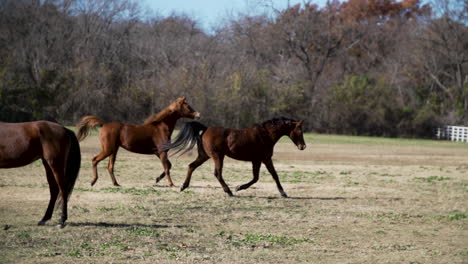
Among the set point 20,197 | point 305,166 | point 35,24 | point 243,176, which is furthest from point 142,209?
point 35,24

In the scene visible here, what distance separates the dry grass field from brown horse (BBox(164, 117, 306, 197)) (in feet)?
2.22

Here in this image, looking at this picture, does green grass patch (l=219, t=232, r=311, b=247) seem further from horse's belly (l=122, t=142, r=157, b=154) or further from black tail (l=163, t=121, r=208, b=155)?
horse's belly (l=122, t=142, r=157, b=154)

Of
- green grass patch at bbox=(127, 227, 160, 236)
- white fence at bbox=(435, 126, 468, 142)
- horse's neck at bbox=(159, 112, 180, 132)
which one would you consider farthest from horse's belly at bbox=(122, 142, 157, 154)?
white fence at bbox=(435, 126, 468, 142)

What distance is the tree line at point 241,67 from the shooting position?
41.1 meters

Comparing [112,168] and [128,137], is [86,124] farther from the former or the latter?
[112,168]

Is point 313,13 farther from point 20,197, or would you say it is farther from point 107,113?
point 20,197

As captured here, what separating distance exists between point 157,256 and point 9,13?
45161 millimetres

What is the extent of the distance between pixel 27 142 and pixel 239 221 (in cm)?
335

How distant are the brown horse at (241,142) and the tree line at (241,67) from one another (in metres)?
25.2

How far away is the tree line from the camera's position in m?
41.1

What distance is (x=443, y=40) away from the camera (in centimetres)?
5406

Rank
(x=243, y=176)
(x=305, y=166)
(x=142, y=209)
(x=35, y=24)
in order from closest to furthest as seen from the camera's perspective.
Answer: (x=142, y=209) < (x=243, y=176) < (x=305, y=166) < (x=35, y=24)

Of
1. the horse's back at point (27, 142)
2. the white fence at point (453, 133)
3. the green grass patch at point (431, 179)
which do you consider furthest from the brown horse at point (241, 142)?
the white fence at point (453, 133)

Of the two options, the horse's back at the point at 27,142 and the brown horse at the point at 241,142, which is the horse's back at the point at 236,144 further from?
the horse's back at the point at 27,142
